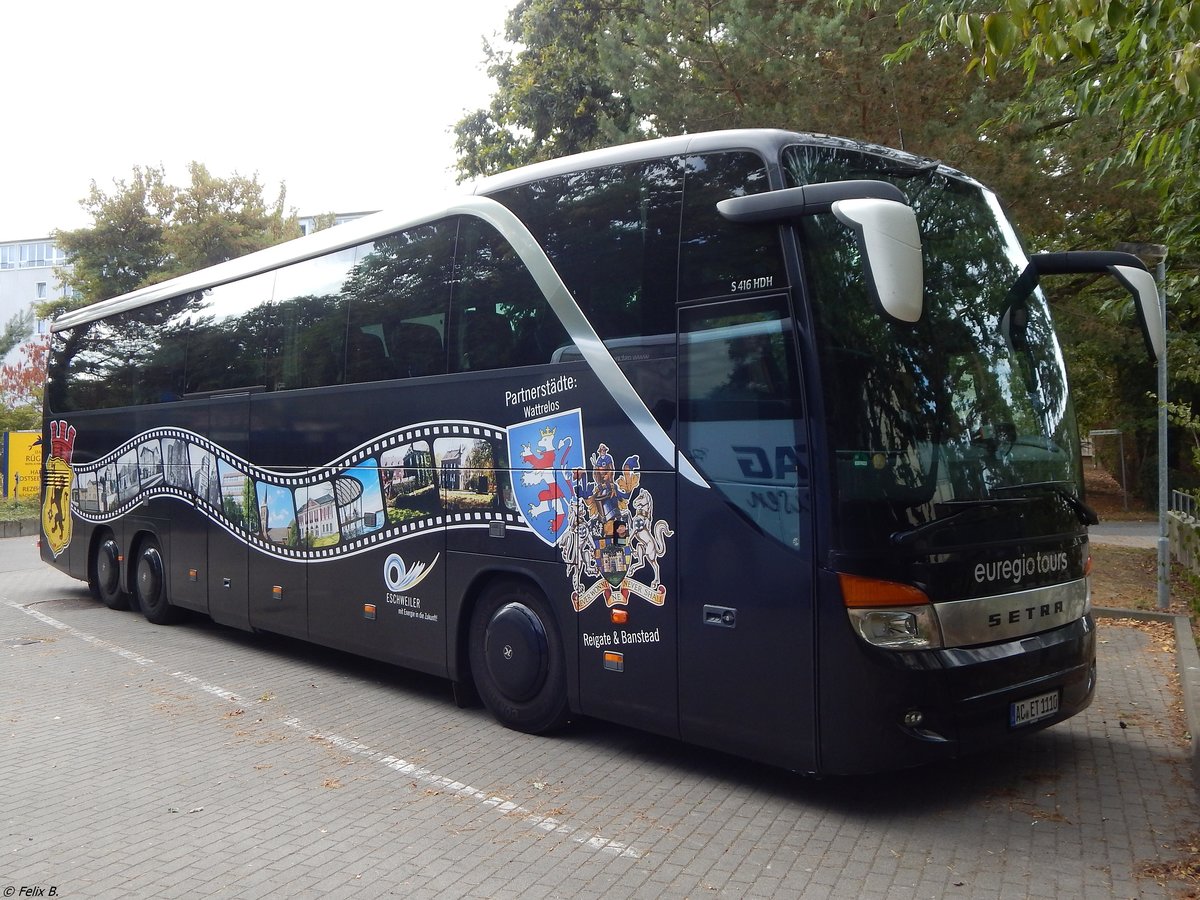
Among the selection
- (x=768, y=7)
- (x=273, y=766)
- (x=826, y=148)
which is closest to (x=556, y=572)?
(x=273, y=766)

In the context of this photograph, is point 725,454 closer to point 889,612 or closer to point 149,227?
point 889,612

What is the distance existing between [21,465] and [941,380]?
100 feet

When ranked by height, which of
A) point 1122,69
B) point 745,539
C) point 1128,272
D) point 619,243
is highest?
point 1122,69

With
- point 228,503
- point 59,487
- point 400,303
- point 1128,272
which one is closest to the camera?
point 1128,272

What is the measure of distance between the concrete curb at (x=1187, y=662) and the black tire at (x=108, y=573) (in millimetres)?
10959

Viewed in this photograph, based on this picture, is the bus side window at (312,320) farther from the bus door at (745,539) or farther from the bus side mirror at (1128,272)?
the bus side mirror at (1128,272)

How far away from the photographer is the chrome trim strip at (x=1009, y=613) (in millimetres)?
5324

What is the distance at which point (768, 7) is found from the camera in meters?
13.8

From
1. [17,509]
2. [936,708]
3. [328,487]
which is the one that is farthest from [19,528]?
[936,708]

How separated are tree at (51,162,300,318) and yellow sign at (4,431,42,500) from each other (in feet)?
28.2

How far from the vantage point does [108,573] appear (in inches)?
522

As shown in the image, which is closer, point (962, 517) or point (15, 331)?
point (962, 517)

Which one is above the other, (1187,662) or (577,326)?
(577,326)

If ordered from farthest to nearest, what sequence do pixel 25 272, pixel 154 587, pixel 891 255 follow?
pixel 25 272 → pixel 154 587 → pixel 891 255
